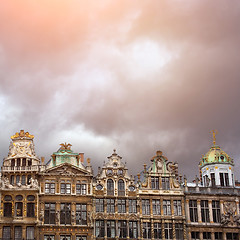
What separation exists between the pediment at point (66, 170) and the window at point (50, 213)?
4.30 metres

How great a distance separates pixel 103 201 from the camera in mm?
65188

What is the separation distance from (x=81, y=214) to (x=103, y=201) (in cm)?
342

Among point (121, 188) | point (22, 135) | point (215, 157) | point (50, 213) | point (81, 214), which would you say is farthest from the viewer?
point (215, 157)

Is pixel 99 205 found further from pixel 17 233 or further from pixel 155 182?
pixel 17 233

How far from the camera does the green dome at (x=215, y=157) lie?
72312mm

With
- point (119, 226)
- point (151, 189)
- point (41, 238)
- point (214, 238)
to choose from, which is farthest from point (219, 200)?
point (41, 238)

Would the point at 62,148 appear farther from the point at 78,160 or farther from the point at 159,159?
the point at 159,159

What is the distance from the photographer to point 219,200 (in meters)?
68.7

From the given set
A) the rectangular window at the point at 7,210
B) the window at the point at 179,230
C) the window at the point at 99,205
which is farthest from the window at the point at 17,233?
the window at the point at 179,230

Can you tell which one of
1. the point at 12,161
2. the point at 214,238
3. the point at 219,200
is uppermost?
the point at 12,161

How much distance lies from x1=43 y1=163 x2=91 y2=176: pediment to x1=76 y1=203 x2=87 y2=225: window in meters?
4.30

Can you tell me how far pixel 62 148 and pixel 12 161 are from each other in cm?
694

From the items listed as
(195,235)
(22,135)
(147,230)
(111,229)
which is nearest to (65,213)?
(111,229)

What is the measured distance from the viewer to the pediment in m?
65.1
